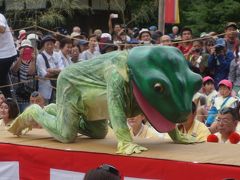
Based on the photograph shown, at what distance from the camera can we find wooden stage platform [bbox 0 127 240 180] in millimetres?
3637

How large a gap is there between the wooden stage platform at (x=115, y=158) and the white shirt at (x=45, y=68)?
2809 millimetres

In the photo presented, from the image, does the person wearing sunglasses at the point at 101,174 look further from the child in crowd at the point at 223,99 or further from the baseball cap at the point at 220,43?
the baseball cap at the point at 220,43

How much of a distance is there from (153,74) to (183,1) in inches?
657

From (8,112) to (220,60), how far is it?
3.15 meters

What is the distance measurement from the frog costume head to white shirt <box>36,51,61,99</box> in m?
3.78

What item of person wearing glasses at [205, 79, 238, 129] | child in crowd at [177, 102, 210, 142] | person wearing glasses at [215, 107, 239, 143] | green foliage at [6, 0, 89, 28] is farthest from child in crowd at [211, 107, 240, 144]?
green foliage at [6, 0, 89, 28]

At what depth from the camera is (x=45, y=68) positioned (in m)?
7.75

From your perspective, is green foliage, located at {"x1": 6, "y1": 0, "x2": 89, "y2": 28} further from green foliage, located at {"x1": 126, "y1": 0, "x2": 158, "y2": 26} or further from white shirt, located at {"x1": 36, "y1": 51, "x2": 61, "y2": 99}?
white shirt, located at {"x1": 36, "y1": 51, "x2": 61, "y2": 99}

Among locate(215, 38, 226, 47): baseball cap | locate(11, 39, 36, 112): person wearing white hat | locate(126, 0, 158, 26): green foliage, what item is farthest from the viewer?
locate(126, 0, 158, 26): green foliage

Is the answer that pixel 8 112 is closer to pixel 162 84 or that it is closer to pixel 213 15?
pixel 162 84

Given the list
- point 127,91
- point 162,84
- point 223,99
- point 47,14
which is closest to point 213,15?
point 47,14

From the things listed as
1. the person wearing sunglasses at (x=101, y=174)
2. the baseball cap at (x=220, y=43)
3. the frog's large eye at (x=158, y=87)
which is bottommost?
the baseball cap at (x=220, y=43)

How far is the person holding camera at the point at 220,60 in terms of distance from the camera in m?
8.02

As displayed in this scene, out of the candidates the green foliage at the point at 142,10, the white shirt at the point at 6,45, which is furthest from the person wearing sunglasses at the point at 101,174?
the green foliage at the point at 142,10
